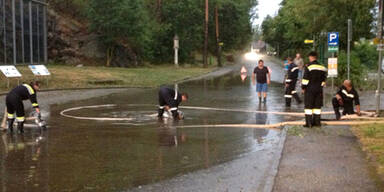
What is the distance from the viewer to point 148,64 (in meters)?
51.9

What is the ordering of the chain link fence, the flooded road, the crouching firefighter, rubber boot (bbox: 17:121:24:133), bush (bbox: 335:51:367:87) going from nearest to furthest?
the flooded road, rubber boot (bbox: 17:121:24:133), the crouching firefighter, bush (bbox: 335:51:367:87), the chain link fence

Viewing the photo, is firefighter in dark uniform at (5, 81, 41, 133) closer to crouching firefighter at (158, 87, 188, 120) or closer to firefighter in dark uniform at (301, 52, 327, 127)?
crouching firefighter at (158, 87, 188, 120)

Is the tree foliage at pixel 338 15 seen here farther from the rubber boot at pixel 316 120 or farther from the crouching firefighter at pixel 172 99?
the rubber boot at pixel 316 120

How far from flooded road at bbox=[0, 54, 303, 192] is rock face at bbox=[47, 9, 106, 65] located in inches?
1090

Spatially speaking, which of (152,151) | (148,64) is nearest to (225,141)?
(152,151)

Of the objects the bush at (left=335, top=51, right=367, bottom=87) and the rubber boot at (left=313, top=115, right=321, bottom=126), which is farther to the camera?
the bush at (left=335, top=51, right=367, bottom=87)

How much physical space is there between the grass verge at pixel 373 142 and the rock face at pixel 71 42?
34200 millimetres

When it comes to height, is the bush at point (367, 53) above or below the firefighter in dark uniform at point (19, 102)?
above

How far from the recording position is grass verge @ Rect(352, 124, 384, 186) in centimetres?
732

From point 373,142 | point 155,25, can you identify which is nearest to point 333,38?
point 373,142

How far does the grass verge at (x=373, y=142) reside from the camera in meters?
7.32

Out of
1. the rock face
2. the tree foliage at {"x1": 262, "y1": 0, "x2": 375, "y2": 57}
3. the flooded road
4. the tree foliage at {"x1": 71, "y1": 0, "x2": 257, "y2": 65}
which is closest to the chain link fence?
the rock face

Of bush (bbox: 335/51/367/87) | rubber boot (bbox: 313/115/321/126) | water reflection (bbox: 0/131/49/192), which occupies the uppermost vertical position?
bush (bbox: 335/51/367/87)

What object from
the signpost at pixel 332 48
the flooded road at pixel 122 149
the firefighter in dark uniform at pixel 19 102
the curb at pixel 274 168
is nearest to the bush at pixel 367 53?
the signpost at pixel 332 48
